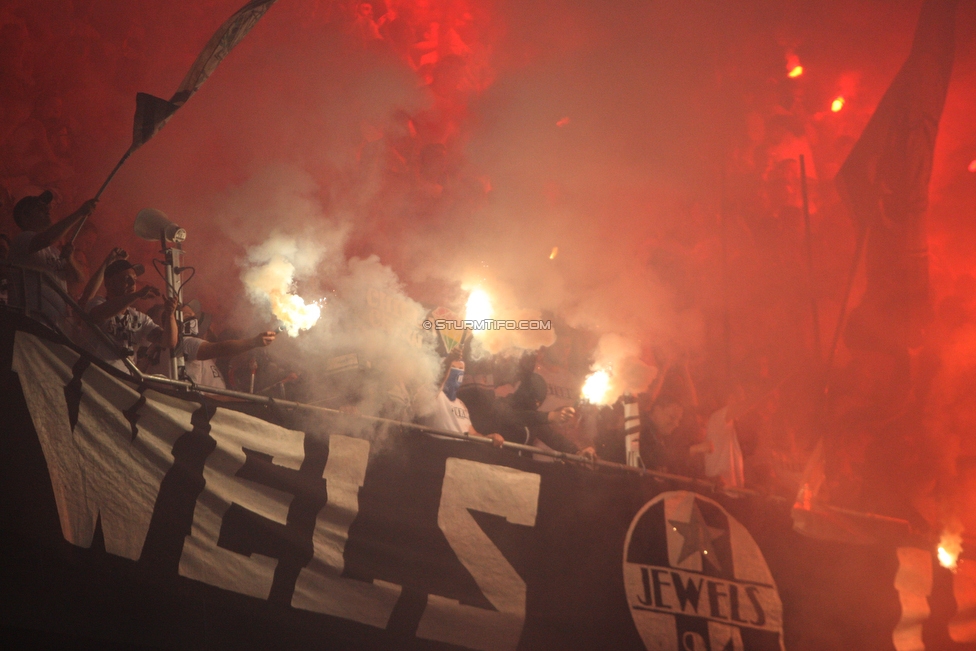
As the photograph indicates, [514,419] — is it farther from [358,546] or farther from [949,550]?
[949,550]

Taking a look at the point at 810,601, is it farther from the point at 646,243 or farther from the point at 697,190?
the point at 697,190

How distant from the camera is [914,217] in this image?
6.69m

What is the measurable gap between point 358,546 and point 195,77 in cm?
264

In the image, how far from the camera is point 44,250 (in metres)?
3.14

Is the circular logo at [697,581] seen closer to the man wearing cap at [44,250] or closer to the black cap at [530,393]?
the black cap at [530,393]

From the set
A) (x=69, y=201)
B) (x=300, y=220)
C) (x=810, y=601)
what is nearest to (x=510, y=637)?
(x=810, y=601)

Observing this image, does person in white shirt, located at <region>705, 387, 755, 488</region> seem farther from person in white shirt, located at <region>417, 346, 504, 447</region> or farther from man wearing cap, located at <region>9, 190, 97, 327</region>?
man wearing cap, located at <region>9, 190, 97, 327</region>

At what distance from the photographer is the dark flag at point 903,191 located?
6.65 metres

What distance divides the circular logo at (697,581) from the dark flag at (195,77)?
3219 millimetres

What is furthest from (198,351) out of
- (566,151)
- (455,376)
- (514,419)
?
(566,151)

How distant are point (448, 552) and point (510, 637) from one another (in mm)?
471

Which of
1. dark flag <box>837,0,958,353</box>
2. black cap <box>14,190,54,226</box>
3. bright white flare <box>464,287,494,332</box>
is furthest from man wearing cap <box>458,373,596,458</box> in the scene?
dark flag <box>837,0,958,353</box>

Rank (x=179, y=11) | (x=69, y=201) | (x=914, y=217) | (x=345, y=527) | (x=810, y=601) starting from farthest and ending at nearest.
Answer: (x=914, y=217)
(x=179, y=11)
(x=69, y=201)
(x=810, y=601)
(x=345, y=527)

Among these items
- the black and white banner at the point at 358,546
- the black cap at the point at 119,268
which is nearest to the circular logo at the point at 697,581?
the black and white banner at the point at 358,546
